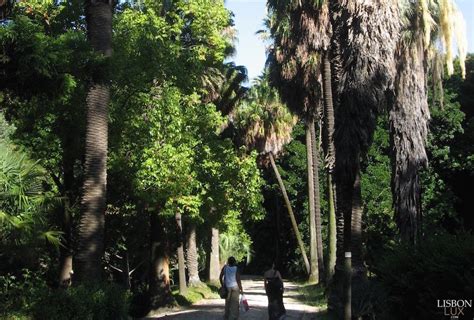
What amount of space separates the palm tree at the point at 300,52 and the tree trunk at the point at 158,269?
8.16 m

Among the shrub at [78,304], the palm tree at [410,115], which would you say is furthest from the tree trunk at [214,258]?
the shrub at [78,304]

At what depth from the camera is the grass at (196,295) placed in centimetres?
2397

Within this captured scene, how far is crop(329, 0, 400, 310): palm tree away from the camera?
45.2 ft

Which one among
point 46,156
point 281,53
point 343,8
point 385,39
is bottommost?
point 46,156

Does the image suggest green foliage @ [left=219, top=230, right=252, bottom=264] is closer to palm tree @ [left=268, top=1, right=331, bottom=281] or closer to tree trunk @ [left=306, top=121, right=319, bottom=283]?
tree trunk @ [left=306, top=121, right=319, bottom=283]

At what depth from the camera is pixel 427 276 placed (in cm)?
924

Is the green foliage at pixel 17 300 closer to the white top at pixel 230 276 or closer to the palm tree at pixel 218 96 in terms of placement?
the white top at pixel 230 276

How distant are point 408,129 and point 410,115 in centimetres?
48

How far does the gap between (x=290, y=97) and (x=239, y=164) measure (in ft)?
14.4

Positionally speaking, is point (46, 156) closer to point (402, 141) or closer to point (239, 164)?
point (239, 164)

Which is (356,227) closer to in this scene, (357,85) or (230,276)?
(357,85)

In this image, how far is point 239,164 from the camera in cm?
2423

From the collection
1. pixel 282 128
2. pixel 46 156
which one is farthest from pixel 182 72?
pixel 282 128

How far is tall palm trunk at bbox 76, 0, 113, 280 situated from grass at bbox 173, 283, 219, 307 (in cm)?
1132
